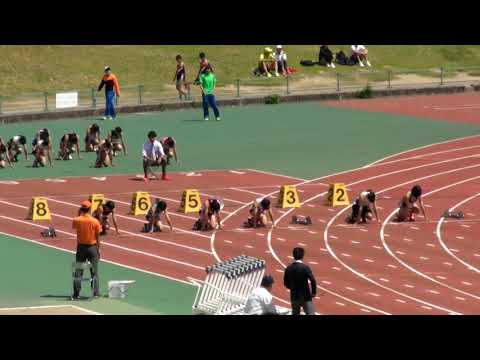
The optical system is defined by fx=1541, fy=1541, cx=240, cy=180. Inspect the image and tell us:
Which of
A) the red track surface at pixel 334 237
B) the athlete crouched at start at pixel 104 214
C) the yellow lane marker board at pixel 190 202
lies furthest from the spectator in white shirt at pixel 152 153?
the athlete crouched at start at pixel 104 214

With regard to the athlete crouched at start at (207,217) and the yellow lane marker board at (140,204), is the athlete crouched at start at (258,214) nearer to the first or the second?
the athlete crouched at start at (207,217)

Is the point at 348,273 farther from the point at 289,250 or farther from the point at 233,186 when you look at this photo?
the point at 233,186

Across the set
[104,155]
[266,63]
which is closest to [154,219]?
[104,155]

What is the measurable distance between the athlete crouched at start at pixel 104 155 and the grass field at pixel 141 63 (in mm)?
15321

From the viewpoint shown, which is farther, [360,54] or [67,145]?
[360,54]

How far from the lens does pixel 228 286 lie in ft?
82.5

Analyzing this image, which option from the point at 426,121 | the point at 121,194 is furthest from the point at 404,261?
the point at 426,121

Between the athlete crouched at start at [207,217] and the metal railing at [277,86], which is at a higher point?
the metal railing at [277,86]

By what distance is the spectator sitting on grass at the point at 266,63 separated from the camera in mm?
64562

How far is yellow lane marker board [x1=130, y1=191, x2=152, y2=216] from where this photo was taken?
122ft

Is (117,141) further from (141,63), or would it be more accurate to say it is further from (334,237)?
(141,63)

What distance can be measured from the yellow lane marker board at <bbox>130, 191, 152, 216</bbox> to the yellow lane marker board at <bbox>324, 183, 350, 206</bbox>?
4.72 metres

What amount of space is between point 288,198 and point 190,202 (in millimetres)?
2553

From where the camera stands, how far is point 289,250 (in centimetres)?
3341
